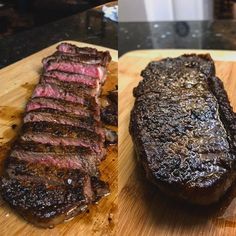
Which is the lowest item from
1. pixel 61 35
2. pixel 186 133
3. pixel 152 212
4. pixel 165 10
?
pixel 165 10

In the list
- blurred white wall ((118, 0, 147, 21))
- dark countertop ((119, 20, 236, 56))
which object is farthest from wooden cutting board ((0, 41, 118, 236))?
blurred white wall ((118, 0, 147, 21))

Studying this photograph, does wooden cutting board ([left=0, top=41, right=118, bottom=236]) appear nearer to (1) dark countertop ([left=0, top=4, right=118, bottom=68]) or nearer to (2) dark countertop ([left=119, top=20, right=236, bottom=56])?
(1) dark countertop ([left=0, top=4, right=118, bottom=68])

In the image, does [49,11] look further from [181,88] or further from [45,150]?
[181,88]

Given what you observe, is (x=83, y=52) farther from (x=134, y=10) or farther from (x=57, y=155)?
(x=134, y=10)

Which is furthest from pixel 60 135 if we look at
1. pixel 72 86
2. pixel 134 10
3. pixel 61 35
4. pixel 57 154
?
pixel 134 10

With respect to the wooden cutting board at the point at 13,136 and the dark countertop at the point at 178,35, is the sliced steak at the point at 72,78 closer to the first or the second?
the wooden cutting board at the point at 13,136

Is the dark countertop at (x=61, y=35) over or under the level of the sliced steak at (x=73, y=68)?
over

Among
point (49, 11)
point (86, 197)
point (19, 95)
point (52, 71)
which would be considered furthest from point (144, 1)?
point (86, 197)

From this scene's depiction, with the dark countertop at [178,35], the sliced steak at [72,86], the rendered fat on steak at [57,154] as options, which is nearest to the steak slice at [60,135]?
the rendered fat on steak at [57,154]
